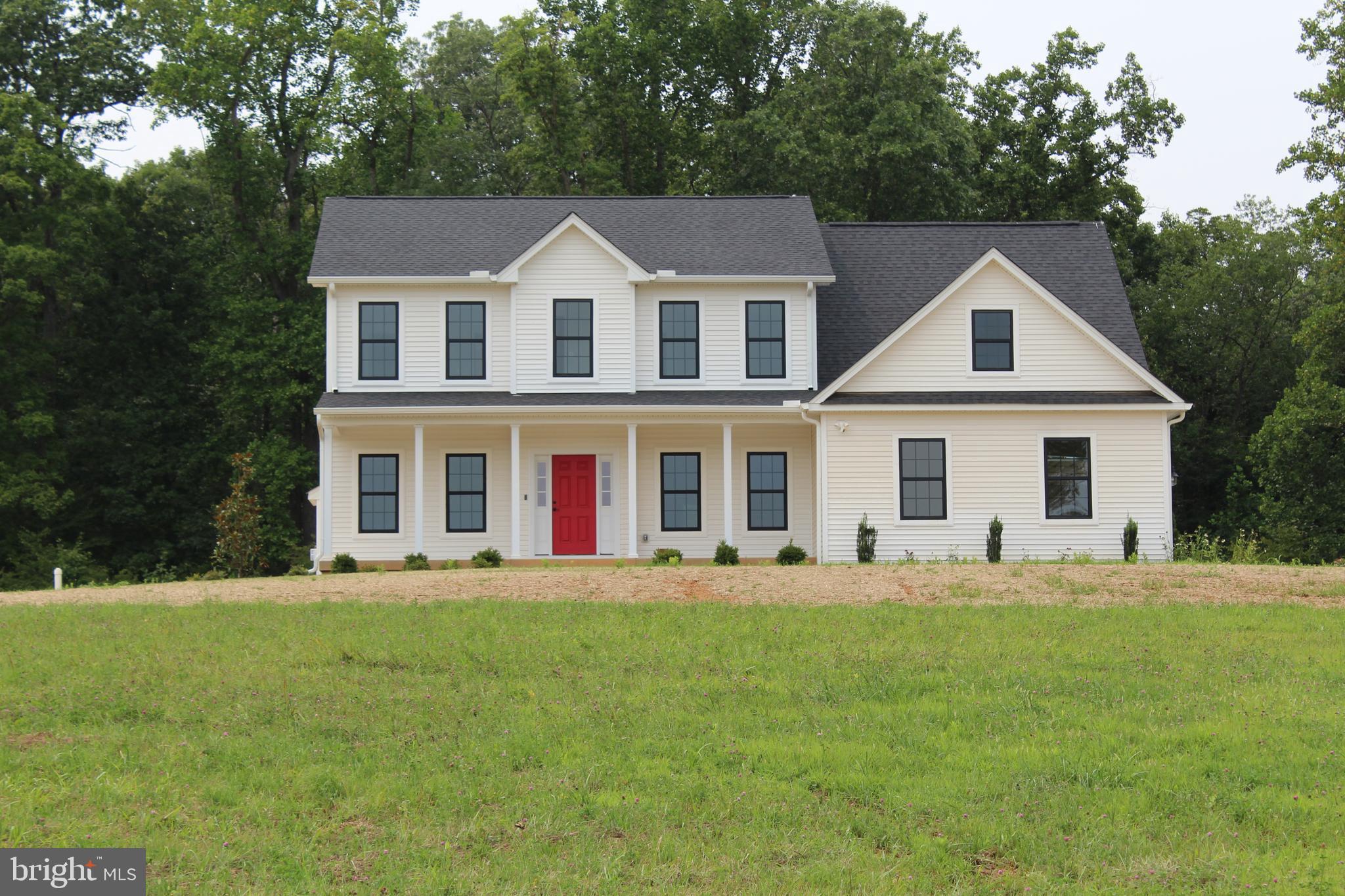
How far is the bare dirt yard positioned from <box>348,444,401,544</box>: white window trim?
7.13m

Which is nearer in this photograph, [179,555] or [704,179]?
[179,555]

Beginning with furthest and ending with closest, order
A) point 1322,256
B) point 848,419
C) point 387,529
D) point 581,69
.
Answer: point 1322,256 < point 581,69 < point 387,529 < point 848,419

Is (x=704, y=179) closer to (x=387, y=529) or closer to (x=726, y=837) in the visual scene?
(x=387, y=529)

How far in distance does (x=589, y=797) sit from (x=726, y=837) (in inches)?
42.6

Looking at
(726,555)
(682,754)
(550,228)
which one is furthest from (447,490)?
(682,754)

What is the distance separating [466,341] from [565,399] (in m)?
2.67

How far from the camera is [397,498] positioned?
89.2 ft

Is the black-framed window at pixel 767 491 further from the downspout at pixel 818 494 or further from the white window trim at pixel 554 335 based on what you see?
→ the white window trim at pixel 554 335

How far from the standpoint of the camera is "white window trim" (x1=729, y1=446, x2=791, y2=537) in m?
→ 27.2

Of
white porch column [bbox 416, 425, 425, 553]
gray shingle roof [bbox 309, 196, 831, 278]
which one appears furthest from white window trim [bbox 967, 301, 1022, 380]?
white porch column [bbox 416, 425, 425, 553]

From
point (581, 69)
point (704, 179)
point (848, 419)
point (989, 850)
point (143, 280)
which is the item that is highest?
point (581, 69)

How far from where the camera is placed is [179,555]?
36.8m

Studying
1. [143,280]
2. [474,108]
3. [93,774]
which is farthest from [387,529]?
[474,108]

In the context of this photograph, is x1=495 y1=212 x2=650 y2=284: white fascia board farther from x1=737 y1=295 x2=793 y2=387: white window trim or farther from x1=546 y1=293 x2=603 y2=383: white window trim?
x1=737 y1=295 x2=793 y2=387: white window trim
